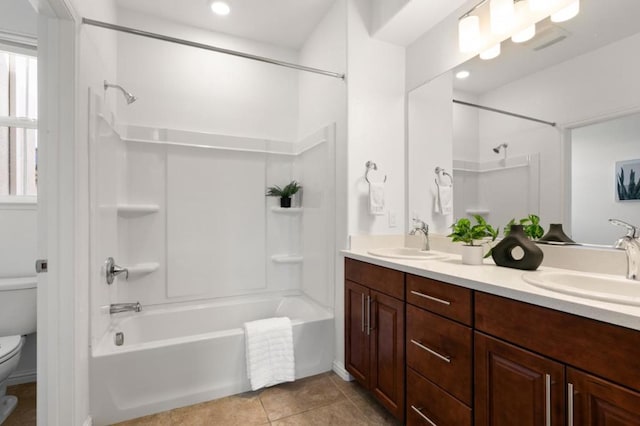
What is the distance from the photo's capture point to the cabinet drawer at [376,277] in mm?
1557

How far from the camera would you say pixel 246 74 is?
276 cm

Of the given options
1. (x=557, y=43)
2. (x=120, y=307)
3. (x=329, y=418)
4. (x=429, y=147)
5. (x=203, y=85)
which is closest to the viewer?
(x=557, y=43)

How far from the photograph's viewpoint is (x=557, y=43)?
1.42 meters

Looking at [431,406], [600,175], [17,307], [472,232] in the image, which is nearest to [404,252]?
[472,232]

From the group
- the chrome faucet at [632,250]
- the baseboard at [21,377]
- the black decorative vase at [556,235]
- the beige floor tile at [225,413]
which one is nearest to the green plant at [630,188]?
the chrome faucet at [632,250]

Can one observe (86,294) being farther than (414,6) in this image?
No

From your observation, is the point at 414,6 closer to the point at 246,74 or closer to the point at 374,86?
the point at 374,86

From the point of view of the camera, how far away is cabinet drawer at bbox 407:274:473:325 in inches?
45.9

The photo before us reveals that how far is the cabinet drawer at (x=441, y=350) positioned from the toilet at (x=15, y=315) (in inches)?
86.7

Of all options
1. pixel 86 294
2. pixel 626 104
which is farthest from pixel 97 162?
pixel 626 104

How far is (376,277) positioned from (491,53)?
1464 millimetres

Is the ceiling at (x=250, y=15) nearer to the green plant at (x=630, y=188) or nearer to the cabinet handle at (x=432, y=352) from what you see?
the green plant at (x=630, y=188)

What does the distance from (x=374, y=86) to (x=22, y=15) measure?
2.41 meters

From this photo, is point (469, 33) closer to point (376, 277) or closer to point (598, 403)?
point (376, 277)
